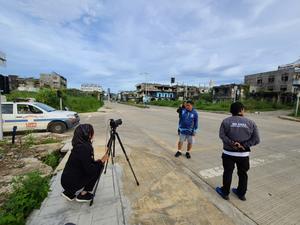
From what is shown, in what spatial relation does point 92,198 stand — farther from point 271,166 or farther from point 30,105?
point 30,105

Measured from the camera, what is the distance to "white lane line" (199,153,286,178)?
477 centimetres

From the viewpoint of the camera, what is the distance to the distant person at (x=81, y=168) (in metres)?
3.01

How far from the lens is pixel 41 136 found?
28.7ft

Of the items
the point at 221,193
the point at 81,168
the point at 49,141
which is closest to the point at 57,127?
the point at 49,141

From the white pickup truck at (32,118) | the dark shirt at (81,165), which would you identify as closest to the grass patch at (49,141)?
the white pickup truck at (32,118)

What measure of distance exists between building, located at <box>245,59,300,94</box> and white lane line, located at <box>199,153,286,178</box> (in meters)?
45.1

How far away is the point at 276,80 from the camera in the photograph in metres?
51.2

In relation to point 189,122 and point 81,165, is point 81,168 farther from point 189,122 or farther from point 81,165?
point 189,122

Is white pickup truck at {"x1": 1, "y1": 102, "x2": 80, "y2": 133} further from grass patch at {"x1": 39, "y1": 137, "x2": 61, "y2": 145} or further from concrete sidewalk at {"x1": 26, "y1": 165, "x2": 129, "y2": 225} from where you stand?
concrete sidewalk at {"x1": 26, "y1": 165, "x2": 129, "y2": 225}

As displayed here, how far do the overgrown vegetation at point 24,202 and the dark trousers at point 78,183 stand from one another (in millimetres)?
555

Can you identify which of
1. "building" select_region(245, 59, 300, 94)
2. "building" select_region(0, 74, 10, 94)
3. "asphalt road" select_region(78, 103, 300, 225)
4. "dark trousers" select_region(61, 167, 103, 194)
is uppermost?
"building" select_region(245, 59, 300, 94)

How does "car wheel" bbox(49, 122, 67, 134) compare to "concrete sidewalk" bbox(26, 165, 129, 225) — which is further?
"car wheel" bbox(49, 122, 67, 134)

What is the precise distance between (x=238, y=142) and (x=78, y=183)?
2741 mm

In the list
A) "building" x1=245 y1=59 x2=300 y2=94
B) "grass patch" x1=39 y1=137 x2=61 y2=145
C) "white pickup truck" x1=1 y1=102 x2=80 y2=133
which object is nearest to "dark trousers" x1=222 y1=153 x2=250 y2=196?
"grass patch" x1=39 y1=137 x2=61 y2=145
